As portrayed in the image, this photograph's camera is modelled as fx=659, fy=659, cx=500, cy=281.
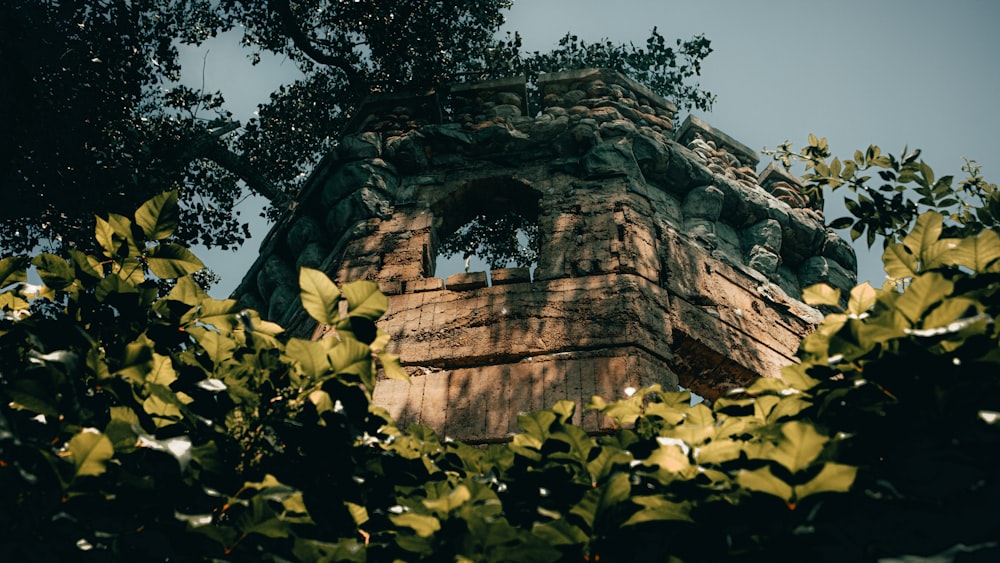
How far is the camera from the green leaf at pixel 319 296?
1.51 meters

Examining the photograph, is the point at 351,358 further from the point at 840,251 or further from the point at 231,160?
the point at 231,160

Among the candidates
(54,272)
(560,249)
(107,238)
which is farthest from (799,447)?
(560,249)

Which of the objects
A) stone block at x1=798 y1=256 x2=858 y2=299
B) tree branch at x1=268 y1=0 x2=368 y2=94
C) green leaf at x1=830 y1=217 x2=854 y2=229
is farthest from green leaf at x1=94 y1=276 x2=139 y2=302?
tree branch at x1=268 y1=0 x2=368 y2=94

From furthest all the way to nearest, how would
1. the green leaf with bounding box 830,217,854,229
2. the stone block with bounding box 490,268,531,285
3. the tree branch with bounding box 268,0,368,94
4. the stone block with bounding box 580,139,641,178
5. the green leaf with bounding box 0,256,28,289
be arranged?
the tree branch with bounding box 268,0,368,94
the stone block with bounding box 580,139,641,178
the stone block with bounding box 490,268,531,285
the green leaf with bounding box 830,217,854,229
the green leaf with bounding box 0,256,28,289

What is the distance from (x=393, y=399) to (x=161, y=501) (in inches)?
98.5

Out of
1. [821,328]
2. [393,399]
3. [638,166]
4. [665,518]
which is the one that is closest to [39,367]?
[665,518]

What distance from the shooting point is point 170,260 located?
1.77 metres

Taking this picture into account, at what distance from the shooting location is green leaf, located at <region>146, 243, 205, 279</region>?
69.2 inches

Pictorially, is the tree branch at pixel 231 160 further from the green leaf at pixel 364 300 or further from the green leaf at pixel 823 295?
the green leaf at pixel 823 295

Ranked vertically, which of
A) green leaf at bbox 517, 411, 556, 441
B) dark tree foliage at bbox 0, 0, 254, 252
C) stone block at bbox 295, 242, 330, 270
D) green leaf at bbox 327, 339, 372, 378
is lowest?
green leaf at bbox 517, 411, 556, 441

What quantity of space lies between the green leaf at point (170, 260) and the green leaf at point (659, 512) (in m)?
1.27

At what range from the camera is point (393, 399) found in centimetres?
386

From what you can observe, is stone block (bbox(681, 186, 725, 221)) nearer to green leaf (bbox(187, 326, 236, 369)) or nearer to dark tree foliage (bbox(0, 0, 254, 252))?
green leaf (bbox(187, 326, 236, 369))

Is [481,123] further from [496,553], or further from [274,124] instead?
[274,124]
